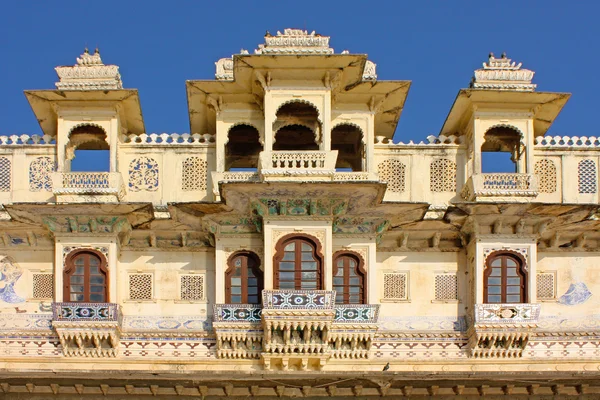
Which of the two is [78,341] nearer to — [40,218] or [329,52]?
[40,218]

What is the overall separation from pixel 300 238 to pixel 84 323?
426 cm

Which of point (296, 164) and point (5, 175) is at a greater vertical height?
point (296, 164)

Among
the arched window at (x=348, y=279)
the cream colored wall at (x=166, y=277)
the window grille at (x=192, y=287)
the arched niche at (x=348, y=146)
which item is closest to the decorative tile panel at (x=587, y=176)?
the arched niche at (x=348, y=146)

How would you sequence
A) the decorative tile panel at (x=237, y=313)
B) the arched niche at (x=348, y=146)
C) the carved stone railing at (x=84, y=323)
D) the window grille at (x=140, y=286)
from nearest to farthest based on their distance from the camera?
1. the carved stone railing at (x=84, y=323)
2. the decorative tile panel at (x=237, y=313)
3. the window grille at (x=140, y=286)
4. the arched niche at (x=348, y=146)

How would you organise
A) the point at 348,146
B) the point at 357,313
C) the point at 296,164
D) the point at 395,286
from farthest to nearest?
the point at 348,146 → the point at 395,286 → the point at 296,164 → the point at 357,313

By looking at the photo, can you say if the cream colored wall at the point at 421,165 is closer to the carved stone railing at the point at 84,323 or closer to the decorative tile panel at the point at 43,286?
the carved stone railing at the point at 84,323

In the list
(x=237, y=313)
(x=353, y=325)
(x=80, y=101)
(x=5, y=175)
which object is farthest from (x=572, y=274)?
(x=5, y=175)

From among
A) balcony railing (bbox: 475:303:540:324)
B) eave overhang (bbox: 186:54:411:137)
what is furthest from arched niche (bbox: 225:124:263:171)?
balcony railing (bbox: 475:303:540:324)

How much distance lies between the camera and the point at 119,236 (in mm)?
26734

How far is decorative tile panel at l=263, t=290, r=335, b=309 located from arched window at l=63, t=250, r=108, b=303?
3161 mm

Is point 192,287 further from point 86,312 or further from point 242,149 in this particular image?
point 242,149

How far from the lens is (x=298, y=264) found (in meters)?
26.1

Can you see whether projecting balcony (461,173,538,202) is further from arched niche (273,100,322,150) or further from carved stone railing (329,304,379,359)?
arched niche (273,100,322,150)

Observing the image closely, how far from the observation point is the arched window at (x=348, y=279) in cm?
2648
